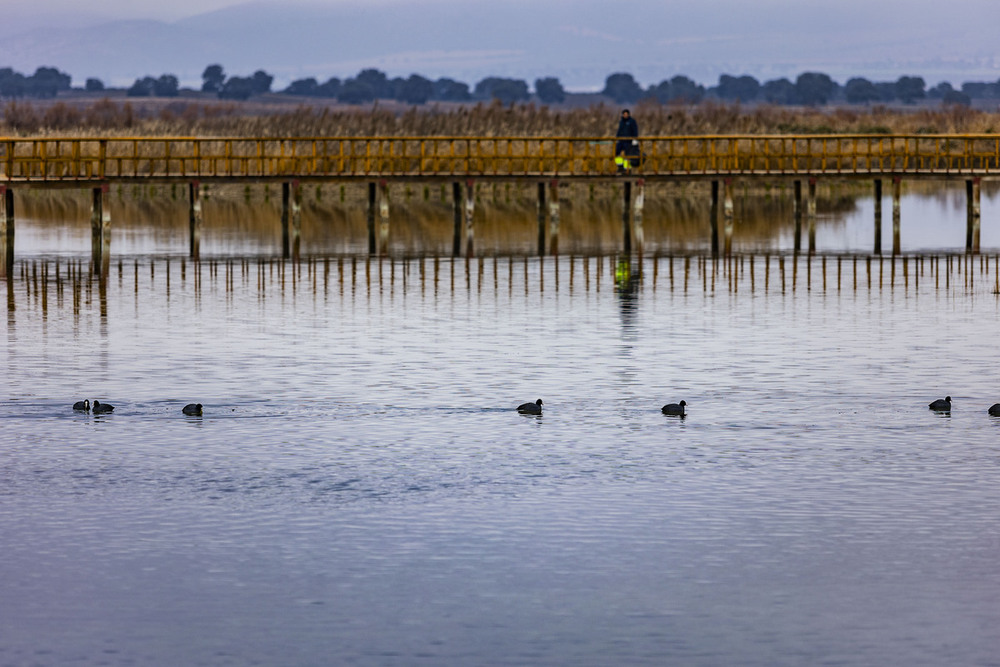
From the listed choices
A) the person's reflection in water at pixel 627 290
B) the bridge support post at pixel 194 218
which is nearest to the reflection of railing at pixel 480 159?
the bridge support post at pixel 194 218

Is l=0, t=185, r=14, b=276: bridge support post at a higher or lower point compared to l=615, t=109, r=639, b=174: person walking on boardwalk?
lower

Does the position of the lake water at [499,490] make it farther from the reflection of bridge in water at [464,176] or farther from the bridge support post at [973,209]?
the bridge support post at [973,209]

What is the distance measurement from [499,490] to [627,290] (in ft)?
59.7

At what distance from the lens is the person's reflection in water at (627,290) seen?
26594 millimetres

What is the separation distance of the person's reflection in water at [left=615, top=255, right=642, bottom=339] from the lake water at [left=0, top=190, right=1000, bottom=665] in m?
0.24

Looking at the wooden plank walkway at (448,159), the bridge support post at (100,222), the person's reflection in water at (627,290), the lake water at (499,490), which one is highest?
the wooden plank walkway at (448,159)

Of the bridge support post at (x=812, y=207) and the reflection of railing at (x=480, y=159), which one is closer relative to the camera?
the reflection of railing at (x=480, y=159)

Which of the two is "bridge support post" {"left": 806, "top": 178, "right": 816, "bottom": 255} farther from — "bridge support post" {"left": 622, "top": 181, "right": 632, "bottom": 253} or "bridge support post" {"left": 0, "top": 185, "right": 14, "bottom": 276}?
"bridge support post" {"left": 0, "top": 185, "right": 14, "bottom": 276}

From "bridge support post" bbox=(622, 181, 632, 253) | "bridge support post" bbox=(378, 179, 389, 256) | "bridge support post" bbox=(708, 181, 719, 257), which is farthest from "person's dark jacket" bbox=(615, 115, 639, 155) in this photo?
"bridge support post" bbox=(378, 179, 389, 256)

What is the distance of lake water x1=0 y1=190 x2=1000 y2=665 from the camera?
10492 mm

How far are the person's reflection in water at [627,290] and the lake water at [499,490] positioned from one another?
9.4 inches

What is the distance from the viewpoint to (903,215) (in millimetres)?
60094

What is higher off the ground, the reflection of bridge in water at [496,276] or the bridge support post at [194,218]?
the bridge support post at [194,218]

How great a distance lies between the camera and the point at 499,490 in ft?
46.8
